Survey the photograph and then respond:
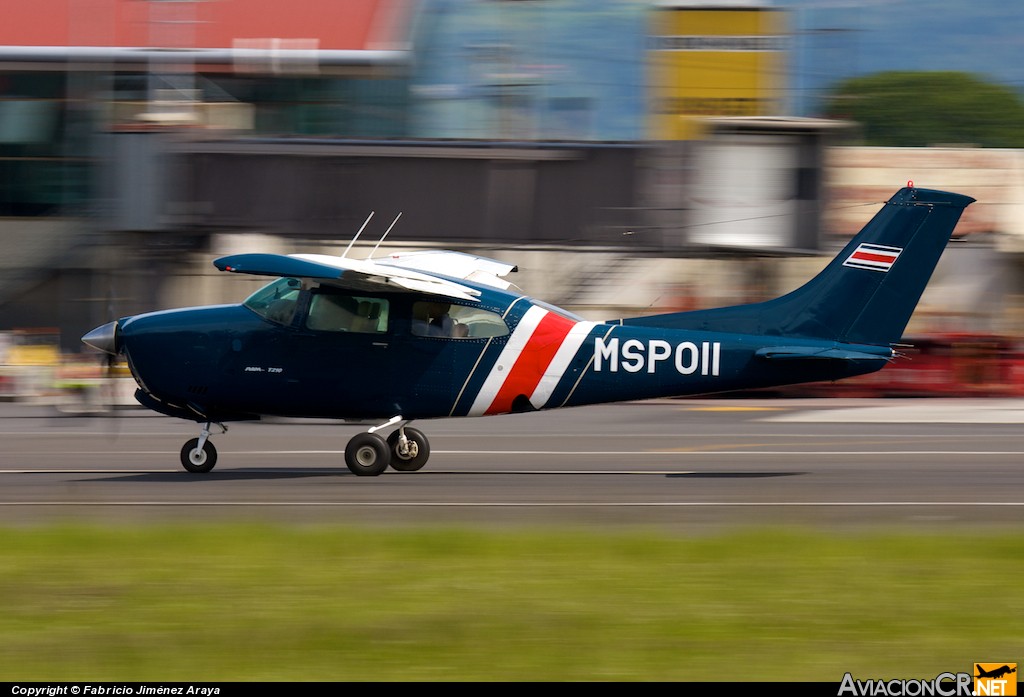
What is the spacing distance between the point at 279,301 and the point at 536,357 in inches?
109

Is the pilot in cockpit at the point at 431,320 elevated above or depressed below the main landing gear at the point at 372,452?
above

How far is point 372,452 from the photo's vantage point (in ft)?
43.5

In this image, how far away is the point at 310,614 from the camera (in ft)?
22.0

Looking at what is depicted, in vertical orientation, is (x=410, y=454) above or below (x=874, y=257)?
below

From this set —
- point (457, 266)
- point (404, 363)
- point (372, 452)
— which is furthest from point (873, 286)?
point (372, 452)

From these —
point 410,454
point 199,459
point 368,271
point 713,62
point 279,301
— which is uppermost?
point 713,62

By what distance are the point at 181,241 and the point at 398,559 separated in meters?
24.3

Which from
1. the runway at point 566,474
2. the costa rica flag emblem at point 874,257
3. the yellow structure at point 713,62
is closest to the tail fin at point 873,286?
the costa rica flag emblem at point 874,257

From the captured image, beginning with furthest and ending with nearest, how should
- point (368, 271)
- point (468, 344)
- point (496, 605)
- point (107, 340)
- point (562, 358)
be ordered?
1. point (107, 340)
2. point (468, 344)
3. point (562, 358)
4. point (368, 271)
5. point (496, 605)

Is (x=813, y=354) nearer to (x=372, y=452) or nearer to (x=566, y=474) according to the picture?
(x=566, y=474)

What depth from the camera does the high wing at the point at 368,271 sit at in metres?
12.3

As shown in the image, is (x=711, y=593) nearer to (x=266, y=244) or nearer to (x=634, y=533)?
(x=634, y=533)

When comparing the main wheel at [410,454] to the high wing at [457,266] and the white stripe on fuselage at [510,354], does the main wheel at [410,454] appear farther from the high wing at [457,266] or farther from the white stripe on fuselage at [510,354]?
the high wing at [457,266]

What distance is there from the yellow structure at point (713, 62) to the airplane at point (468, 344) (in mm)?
23100
